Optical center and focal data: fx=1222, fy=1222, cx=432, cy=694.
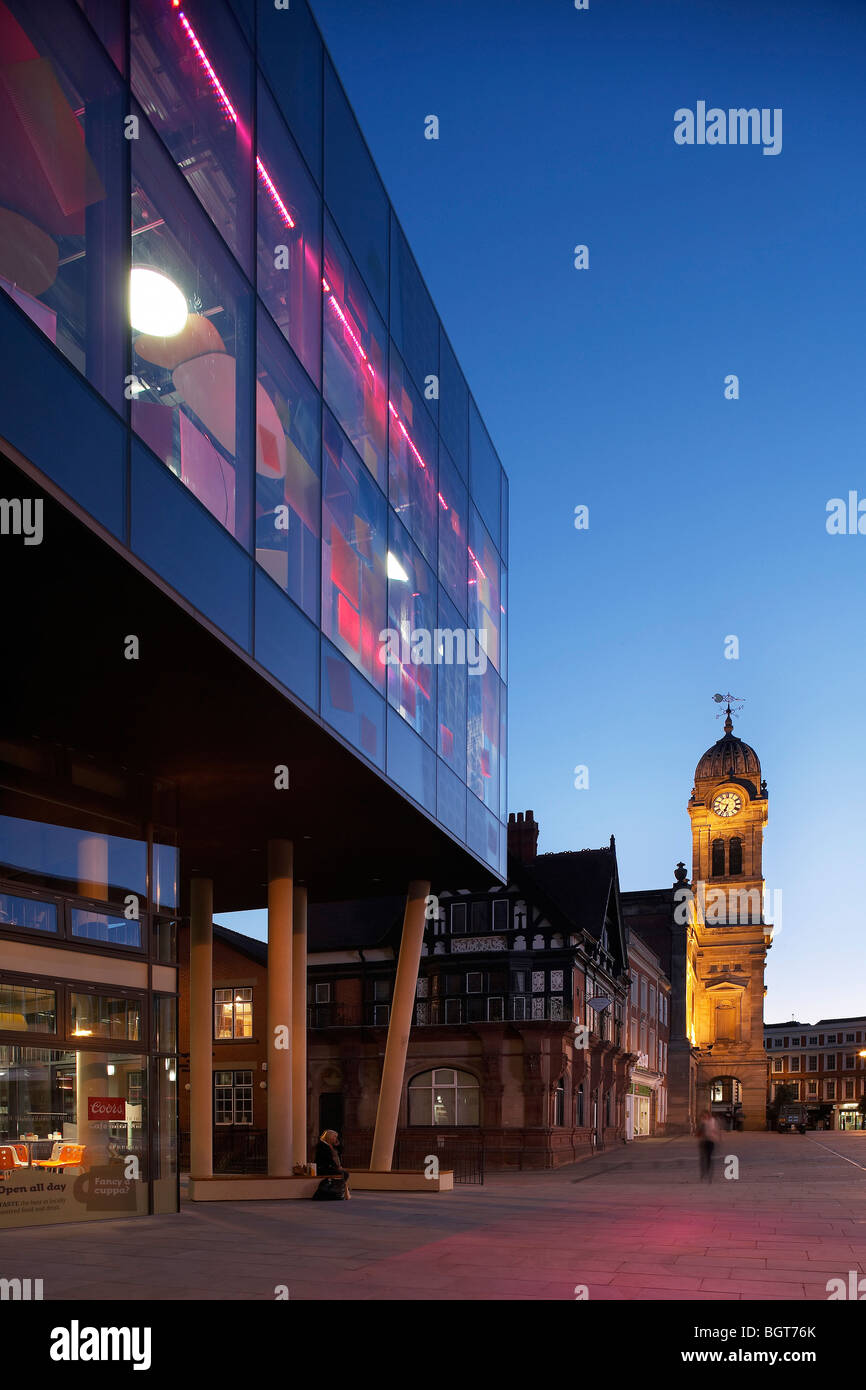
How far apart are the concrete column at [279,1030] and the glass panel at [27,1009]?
5777 millimetres

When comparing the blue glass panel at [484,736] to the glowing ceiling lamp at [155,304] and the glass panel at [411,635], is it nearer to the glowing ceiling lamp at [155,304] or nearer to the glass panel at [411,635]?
the glass panel at [411,635]

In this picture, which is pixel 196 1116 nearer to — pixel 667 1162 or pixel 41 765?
pixel 41 765

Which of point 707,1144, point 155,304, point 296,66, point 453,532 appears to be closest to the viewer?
point 155,304

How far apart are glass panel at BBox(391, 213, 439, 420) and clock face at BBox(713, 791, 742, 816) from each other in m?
94.7

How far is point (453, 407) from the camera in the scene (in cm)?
2627

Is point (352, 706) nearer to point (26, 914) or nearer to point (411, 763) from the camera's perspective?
point (411, 763)

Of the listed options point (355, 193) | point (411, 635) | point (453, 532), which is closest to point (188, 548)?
point (411, 635)

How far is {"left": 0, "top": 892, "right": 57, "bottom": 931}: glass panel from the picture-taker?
1642 cm

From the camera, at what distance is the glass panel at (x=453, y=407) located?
2545 centimetres

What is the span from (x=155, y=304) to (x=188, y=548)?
2.68 metres

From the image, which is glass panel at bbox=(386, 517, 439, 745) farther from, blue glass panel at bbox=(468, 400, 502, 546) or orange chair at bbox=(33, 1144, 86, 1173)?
orange chair at bbox=(33, 1144, 86, 1173)

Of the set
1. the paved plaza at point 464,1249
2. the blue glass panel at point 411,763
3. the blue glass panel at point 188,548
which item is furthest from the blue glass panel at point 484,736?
the blue glass panel at point 188,548
